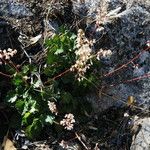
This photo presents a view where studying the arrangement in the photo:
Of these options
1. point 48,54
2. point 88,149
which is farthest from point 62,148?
point 48,54

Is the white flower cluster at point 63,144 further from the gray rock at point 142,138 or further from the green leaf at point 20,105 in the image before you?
the gray rock at point 142,138

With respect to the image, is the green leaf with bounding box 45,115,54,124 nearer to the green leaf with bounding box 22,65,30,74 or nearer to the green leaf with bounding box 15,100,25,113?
the green leaf with bounding box 15,100,25,113

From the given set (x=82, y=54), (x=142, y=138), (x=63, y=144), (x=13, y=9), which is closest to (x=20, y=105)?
(x=63, y=144)

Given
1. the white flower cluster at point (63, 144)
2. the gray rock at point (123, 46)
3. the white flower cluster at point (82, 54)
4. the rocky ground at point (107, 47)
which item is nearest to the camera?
the white flower cluster at point (82, 54)

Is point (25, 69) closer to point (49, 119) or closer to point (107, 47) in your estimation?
point (49, 119)

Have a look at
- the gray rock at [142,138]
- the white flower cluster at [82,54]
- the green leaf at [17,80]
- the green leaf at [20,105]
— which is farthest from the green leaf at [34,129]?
the gray rock at [142,138]

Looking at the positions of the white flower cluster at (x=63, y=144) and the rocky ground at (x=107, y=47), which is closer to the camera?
the white flower cluster at (x=63, y=144)
